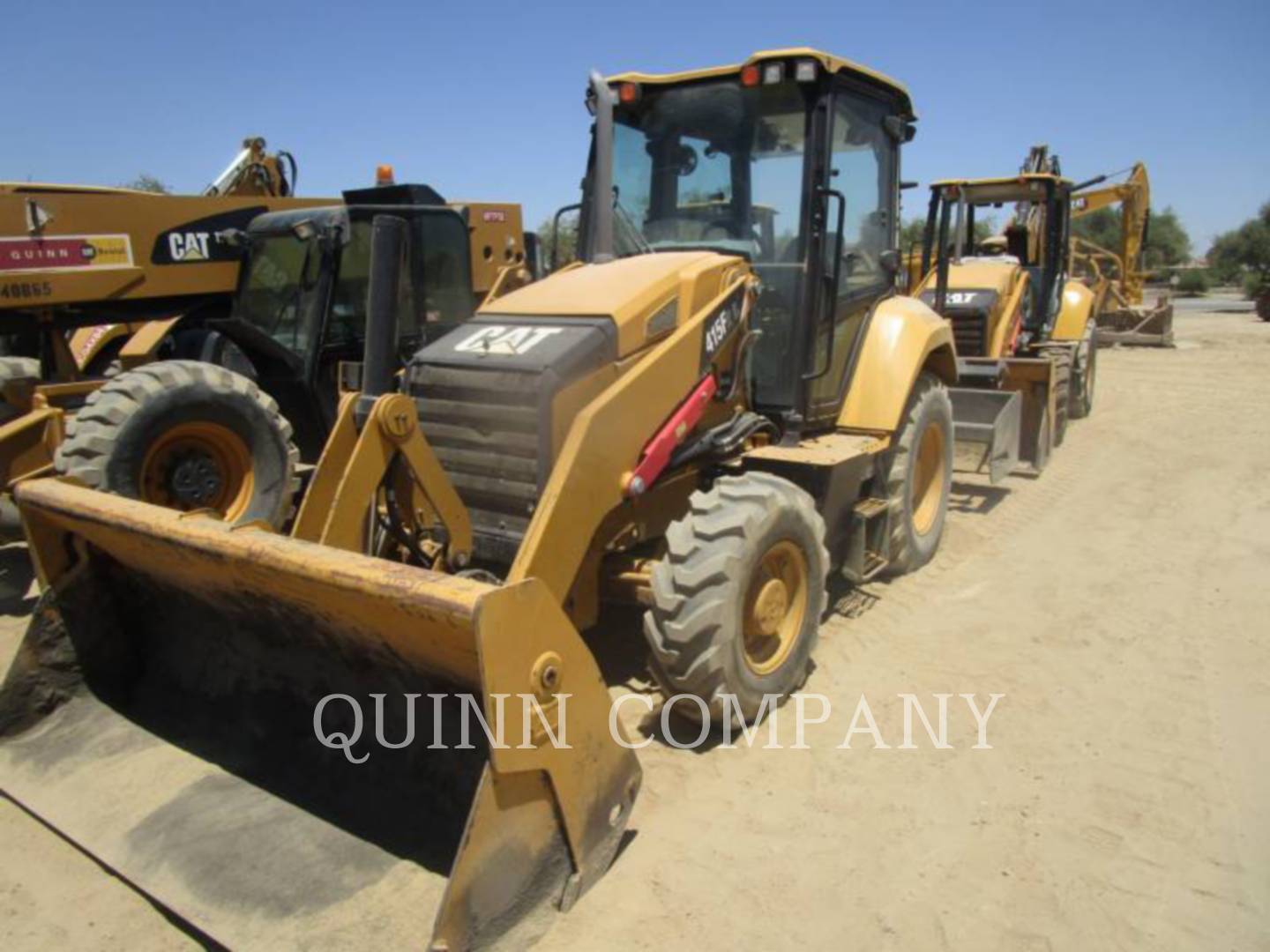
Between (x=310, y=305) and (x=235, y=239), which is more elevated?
(x=235, y=239)

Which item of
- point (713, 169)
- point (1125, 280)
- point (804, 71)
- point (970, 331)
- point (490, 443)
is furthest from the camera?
point (1125, 280)

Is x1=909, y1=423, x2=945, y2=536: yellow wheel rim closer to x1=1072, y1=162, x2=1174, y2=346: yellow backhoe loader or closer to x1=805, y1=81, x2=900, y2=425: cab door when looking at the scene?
x1=805, y1=81, x2=900, y2=425: cab door

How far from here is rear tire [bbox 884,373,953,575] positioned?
5219 mm

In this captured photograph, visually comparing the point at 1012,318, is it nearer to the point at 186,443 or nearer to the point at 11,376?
the point at 186,443

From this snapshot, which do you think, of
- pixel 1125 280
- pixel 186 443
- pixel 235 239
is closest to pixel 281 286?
pixel 235 239

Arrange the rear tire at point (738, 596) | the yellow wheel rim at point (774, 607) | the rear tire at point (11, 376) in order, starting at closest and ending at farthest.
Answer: the rear tire at point (738, 596) → the yellow wheel rim at point (774, 607) → the rear tire at point (11, 376)

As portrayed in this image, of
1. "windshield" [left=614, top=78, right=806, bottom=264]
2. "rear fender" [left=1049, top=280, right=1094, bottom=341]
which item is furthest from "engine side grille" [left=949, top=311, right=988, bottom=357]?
"windshield" [left=614, top=78, right=806, bottom=264]

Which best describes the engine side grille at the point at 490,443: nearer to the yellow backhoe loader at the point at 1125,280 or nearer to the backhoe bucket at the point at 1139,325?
the yellow backhoe loader at the point at 1125,280

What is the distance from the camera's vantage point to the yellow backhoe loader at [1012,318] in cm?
764

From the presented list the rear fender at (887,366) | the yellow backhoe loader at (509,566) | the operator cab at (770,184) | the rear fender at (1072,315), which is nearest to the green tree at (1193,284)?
the rear fender at (1072,315)

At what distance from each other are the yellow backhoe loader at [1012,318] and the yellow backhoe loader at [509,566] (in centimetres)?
284

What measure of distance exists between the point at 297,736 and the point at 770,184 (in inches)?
129

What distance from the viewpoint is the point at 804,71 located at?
4285 millimetres

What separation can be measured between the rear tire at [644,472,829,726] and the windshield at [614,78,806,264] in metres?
1.44
